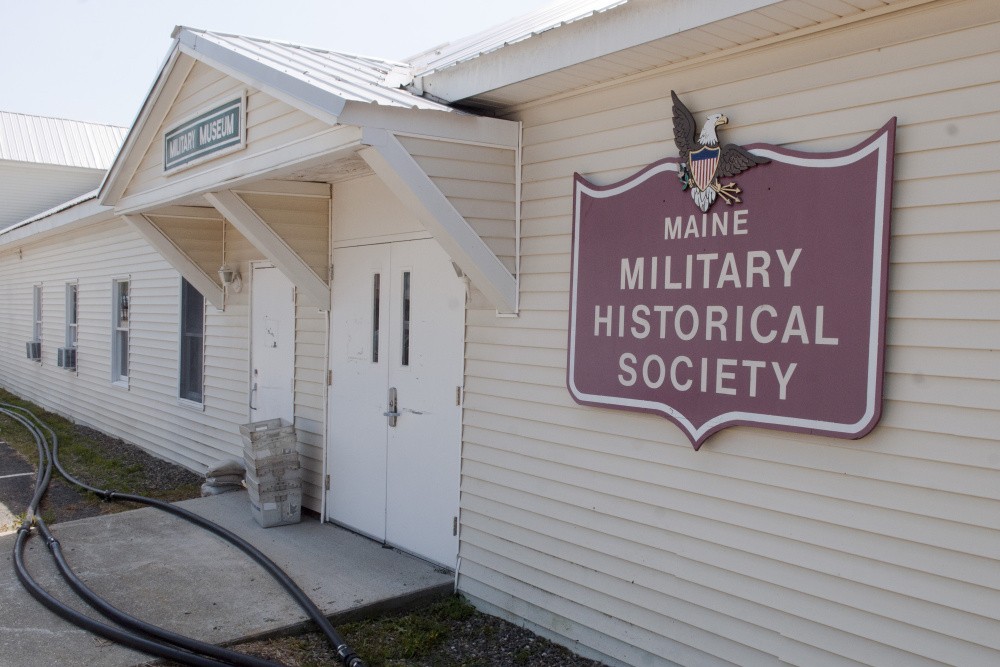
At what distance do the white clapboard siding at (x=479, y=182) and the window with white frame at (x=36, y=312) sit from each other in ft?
47.5

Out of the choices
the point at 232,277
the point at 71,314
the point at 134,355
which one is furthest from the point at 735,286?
the point at 71,314

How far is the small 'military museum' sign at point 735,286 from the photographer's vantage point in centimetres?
338

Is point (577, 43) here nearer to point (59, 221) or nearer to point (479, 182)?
point (479, 182)

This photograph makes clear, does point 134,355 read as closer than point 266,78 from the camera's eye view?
No

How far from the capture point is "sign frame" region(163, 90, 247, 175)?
6031 mm

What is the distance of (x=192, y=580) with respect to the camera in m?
5.59

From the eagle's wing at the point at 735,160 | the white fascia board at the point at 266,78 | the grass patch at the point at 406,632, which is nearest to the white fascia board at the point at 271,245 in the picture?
the white fascia board at the point at 266,78

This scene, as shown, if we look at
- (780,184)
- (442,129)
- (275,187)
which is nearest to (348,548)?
(275,187)

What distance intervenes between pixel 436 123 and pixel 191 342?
21.1ft

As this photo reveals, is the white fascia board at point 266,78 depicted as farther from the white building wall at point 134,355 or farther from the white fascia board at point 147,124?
the white building wall at point 134,355

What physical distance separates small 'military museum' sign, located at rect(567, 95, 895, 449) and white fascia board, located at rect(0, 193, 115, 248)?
A: 763 centimetres

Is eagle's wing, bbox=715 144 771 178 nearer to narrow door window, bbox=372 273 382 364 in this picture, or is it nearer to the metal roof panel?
narrow door window, bbox=372 273 382 364

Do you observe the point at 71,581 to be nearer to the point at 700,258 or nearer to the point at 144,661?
the point at 144,661

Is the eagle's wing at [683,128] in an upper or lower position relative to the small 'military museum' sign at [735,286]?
upper
